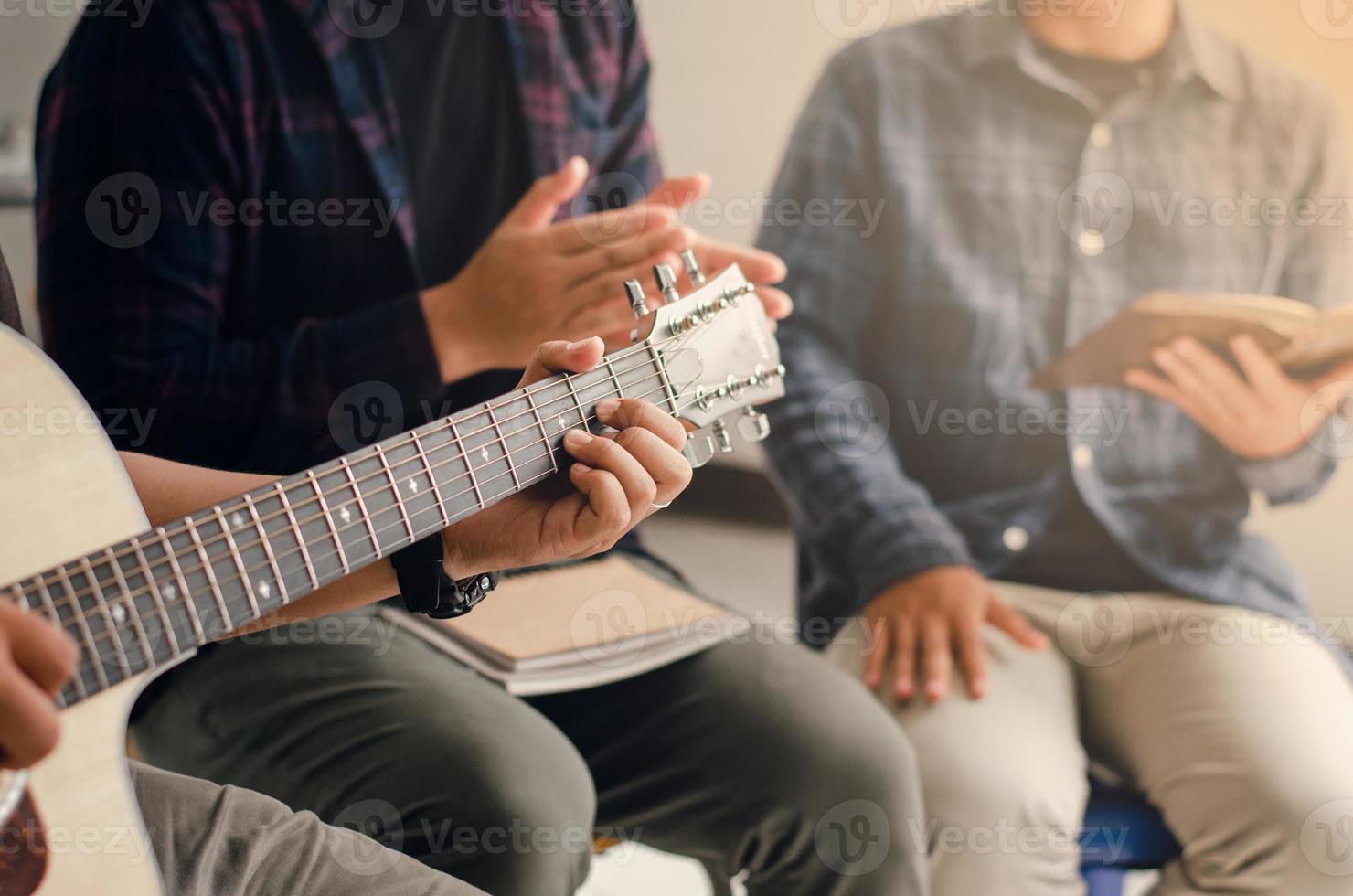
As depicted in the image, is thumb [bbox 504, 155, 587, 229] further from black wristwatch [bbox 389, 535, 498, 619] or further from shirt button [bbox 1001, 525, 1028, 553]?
shirt button [bbox 1001, 525, 1028, 553]

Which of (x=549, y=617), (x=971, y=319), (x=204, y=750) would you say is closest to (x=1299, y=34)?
(x=971, y=319)

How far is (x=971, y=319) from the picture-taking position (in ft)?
3.51

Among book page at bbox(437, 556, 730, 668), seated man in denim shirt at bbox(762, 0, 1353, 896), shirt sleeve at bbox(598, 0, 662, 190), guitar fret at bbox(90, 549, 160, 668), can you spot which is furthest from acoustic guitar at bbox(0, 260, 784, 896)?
seated man in denim shirt at bbox(762, 0, 1353, 896)

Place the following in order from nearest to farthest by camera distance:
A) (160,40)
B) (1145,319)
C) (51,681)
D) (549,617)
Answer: (51,681) < (160,40) < (549,617) < (1145,319)

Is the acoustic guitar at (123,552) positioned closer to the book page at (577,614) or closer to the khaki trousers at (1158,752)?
the book page at (577,614)

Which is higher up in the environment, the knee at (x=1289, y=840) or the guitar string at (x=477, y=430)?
the guitar string at (x=477, y=430)

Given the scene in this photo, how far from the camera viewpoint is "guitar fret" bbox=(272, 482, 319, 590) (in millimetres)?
463

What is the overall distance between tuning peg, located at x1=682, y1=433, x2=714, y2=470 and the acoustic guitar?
4.5 inches

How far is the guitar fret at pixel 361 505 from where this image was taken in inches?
19.0

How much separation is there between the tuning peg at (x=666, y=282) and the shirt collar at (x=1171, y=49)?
69cm

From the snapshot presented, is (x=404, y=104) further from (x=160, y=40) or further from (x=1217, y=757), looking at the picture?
(x=1217, y=757)

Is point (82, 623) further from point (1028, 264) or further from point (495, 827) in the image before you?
point (1028, 264)

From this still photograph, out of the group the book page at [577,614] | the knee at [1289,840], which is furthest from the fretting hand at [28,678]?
the knee at [1289,840]

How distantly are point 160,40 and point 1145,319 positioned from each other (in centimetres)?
95
